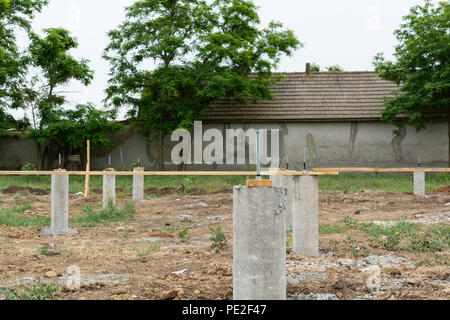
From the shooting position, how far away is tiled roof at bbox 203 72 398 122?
2620 centimetres

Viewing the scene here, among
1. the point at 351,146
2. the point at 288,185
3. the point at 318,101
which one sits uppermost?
the point at 318,101

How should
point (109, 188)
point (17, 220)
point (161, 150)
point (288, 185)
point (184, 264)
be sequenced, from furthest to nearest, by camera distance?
point (161, 150)
point (109, 188)
point (17, 220)
point (288, 185)
point (184, 264)

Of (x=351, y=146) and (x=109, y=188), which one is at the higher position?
(x=351, y=146)

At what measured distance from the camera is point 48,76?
2502 centimetres

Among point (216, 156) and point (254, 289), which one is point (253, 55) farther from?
point (254, 289)

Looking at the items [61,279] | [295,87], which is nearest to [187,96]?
[295,87]

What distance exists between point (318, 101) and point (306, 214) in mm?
21406

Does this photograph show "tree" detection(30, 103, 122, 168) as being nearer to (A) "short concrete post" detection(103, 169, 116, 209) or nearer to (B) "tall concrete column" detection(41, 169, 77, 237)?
(A) "short concrete post" detection(103, 169, 116, 209)

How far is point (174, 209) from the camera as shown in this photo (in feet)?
41.5

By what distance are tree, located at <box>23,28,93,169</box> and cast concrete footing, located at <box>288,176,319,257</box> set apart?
1978 cm

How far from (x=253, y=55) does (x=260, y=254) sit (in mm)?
22881

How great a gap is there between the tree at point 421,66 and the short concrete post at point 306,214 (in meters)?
17.5

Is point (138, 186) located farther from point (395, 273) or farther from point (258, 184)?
point (258, 184)

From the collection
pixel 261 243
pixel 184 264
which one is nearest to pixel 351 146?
pixel 184 264
